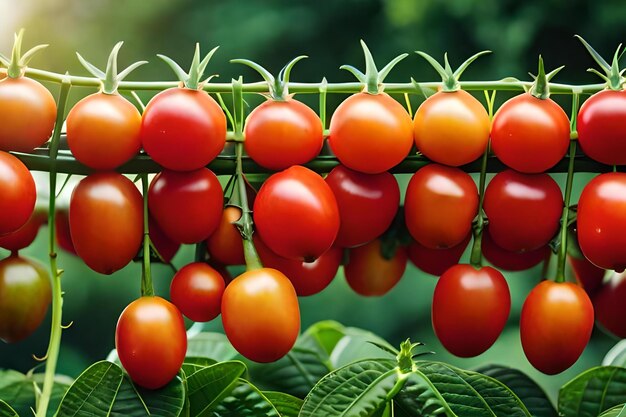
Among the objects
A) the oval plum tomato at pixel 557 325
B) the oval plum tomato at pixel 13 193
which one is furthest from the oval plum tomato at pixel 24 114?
the oval plum tomato at pixel 557 325

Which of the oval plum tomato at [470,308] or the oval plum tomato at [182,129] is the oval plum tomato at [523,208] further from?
the oval plum tomato at [182,129]

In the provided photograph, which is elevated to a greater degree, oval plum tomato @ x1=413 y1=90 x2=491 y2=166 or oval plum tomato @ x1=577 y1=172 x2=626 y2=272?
oval plum tomato @ x1=413 y1=90 x2=491 y2=166

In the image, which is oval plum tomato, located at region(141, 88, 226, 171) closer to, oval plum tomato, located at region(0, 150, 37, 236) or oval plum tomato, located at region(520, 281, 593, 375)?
oval plum tomato, located at region(0, 150, 37, 236)

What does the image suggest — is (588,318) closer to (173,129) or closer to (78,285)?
(173,129)

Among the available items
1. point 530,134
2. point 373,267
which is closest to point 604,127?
point 530,134

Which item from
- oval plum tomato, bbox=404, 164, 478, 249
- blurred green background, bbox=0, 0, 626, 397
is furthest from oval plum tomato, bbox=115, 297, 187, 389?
blurred green background, bbox=0, 0, 626, 397

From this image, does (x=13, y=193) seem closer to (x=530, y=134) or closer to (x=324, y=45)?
(x=530, y=134)

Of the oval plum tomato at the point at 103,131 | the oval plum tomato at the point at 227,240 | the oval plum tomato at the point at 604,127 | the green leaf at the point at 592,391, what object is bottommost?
the green leaf at the point at 592,391
